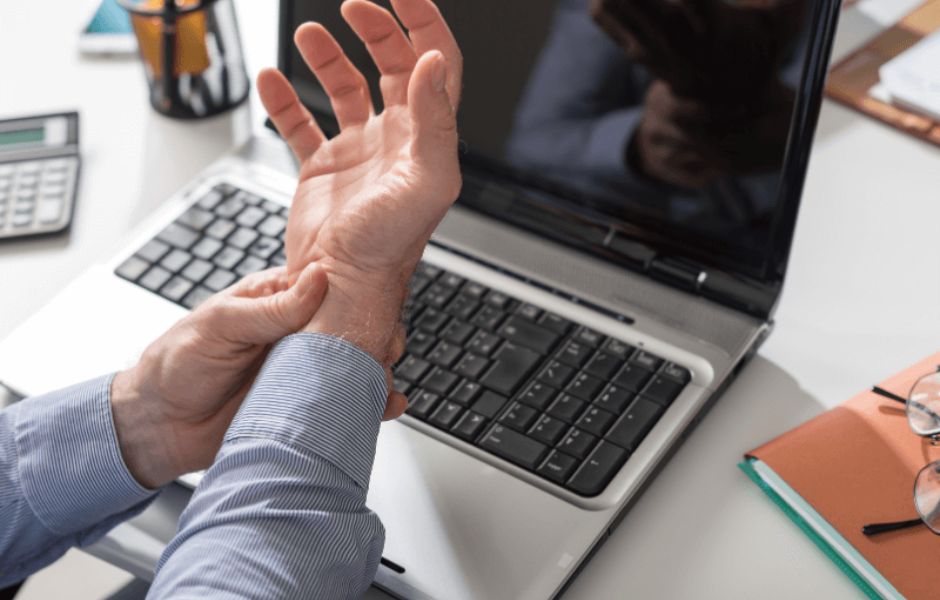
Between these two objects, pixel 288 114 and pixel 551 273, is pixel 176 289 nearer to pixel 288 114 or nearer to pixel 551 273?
pixel 288 114

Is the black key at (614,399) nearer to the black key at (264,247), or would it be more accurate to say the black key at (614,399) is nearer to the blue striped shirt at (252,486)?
the blue striped shirt at (252,486)

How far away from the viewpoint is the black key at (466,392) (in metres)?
0.87

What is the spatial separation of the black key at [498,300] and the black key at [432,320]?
4 centimetres

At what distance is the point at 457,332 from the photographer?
3.01 ft

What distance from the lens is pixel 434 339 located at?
2.98 feet

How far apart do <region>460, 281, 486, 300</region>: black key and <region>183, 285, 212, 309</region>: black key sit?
22cm

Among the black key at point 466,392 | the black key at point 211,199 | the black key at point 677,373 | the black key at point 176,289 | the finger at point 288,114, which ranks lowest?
the black key at point 176,289

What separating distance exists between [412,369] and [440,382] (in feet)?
0.08

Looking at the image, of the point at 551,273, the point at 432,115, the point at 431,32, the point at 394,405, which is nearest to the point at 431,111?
the point at 432,115

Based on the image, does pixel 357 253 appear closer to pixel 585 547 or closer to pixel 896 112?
pixel 585 547

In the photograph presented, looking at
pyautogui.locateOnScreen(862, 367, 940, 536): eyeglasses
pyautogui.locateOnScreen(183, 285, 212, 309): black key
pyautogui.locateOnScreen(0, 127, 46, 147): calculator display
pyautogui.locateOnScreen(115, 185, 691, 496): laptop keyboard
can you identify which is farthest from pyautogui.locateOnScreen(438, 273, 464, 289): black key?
pyautogui.locateOnScreen(0, 127, 46, 147): calculator display

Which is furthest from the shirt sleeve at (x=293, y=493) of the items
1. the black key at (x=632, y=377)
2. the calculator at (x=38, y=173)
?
the calculator at (x=38, y=173)

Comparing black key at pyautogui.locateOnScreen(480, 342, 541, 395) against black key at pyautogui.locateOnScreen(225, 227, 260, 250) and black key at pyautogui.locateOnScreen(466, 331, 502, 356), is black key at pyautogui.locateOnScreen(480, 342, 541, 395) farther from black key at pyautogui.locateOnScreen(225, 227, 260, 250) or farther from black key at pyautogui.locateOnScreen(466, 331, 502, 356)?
black key at pyautogui.locateOnScreen(225, 227, 260, 250)

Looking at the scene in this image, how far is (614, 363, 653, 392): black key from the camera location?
0.87 m
